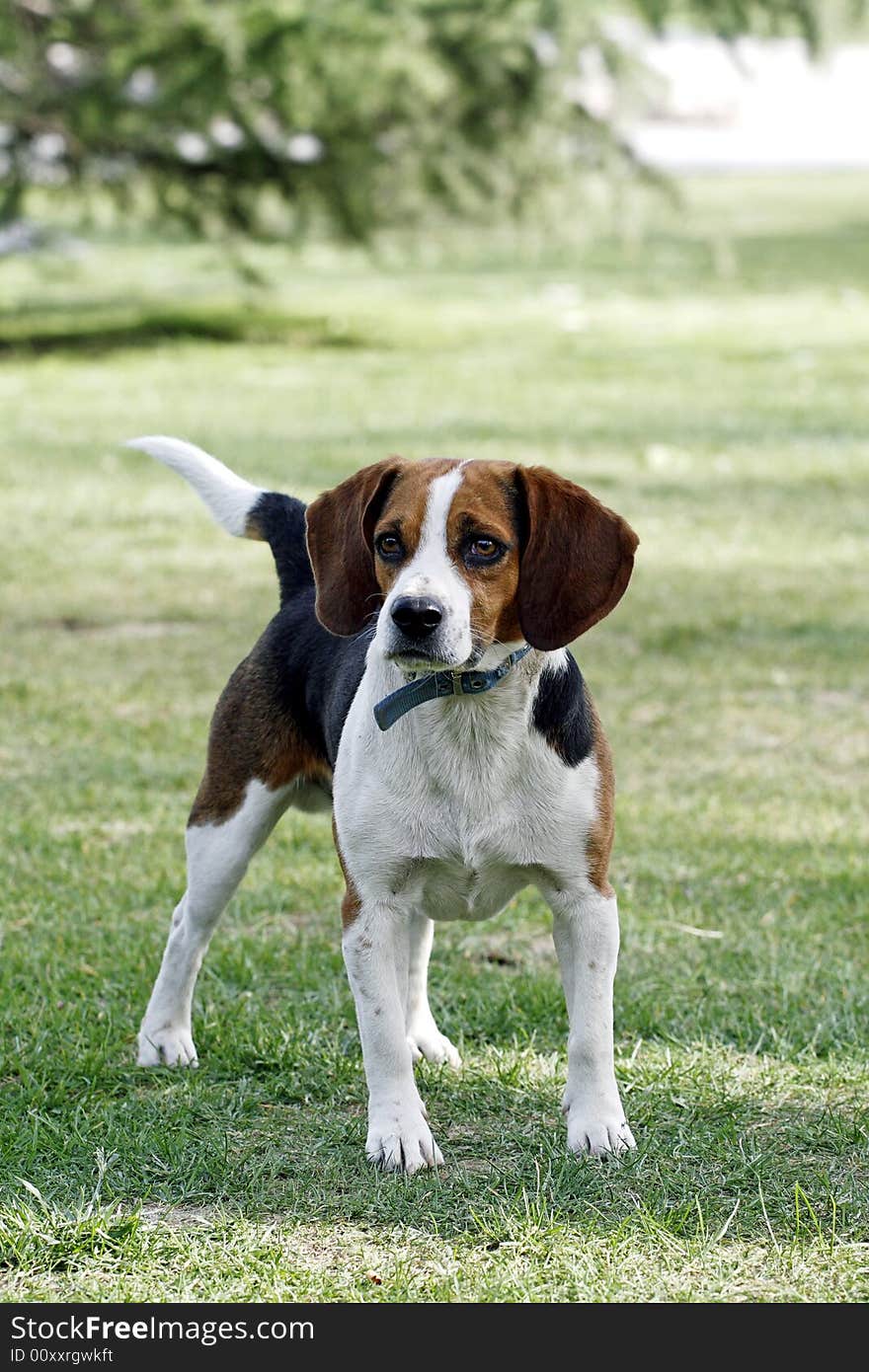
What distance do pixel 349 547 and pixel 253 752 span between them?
0.79m

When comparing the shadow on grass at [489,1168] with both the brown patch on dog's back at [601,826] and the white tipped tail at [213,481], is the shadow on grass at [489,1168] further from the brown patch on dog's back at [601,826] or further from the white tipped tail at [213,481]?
the white tipped tail at [213,481]

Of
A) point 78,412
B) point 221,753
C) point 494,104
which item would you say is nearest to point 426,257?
point 494,104

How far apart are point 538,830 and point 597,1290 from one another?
0.96 m

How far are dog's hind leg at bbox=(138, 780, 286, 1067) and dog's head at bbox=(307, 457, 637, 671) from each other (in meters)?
0.91

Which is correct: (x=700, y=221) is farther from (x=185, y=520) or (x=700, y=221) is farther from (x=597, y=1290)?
(x=597, y=1290)

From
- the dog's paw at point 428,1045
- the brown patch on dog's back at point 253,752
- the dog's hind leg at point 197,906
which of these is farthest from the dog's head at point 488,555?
the dog's paw at point 428,1045

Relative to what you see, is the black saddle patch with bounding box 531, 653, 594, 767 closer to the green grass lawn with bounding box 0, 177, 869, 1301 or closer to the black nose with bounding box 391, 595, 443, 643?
the black nose with bounding box 391, 595, 443, 643

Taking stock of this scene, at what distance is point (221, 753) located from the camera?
15.7 ft

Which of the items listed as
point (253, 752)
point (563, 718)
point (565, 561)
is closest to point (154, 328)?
point (253, 752)

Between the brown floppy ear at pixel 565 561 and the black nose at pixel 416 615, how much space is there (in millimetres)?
274

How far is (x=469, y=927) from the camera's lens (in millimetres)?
5848

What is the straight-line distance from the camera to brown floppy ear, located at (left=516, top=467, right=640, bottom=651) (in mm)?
3885

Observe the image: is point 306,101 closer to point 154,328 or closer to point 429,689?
point 154,328
